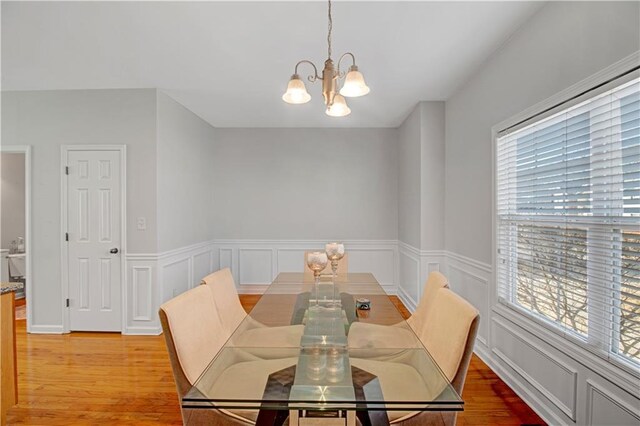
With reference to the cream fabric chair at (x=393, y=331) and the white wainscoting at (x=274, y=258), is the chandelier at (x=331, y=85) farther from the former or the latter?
the white wainscoting at (x=274, y=258)

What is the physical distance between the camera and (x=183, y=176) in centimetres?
414

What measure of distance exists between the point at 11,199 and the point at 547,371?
722 centimetres

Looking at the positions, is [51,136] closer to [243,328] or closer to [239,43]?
[239,43]

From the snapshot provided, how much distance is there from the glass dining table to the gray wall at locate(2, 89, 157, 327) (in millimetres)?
2779

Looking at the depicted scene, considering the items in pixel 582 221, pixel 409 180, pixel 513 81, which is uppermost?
pixel 513 81

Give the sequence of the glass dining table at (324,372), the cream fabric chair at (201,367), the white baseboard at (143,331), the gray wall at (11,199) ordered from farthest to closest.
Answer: the gray wall at (11,199), the white baseboard at (143,331), the cream fabric chair at (201,367), the glass dining table at (324,372)

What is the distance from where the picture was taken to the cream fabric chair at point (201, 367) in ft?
3.85

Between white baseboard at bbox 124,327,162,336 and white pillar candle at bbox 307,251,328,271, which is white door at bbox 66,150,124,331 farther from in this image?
white pillar candle at bbox 307,251,328,271

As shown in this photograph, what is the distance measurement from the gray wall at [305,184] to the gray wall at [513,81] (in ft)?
5.01

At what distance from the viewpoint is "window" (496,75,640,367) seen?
1.46 meters

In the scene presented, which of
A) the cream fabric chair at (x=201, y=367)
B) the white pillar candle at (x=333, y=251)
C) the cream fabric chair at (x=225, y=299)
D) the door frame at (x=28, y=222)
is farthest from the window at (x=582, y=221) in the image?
the door frame at (x=28, y=222)

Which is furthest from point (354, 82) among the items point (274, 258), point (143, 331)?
point (274, 258)

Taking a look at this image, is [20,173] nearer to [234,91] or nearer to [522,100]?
[234,91]

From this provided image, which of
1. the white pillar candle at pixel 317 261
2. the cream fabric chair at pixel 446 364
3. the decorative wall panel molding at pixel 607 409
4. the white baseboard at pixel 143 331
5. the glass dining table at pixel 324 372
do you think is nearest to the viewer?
the glass dining table at pixel 324 372
